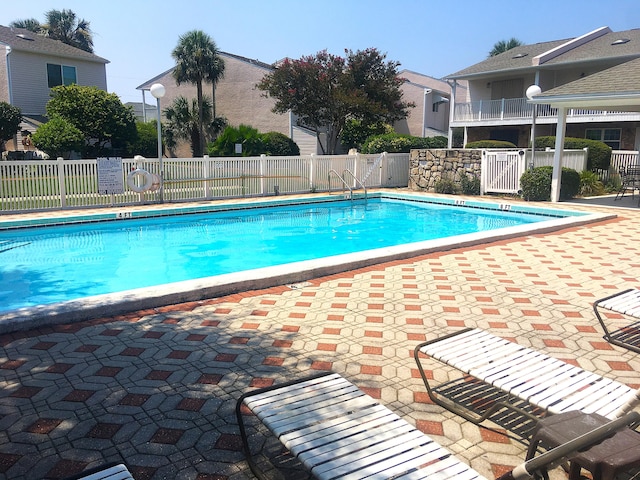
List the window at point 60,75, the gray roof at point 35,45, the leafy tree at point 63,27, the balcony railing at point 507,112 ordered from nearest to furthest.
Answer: the balcony railing at point 507,112 → the gray roof at point 35,45 → the window at point 60,75 → the leafy tree at point 63,27

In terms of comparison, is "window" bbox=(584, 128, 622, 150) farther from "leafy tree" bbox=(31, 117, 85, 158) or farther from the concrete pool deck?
"leafy tree" bbox=(31, 117, 85, 158)

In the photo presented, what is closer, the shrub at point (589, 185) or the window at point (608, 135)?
the shrub at point (589, 185)

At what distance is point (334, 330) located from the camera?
16.7ft

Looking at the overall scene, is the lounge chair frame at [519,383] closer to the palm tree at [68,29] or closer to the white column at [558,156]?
the white column at [558,156]

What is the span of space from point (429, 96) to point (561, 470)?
111ft

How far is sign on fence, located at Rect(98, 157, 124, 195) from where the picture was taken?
566 inches

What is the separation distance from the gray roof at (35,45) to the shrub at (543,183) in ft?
76.9

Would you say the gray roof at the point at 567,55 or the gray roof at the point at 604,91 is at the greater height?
the gray roof at the point at 567,55

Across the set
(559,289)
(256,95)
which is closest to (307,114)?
(256,95)

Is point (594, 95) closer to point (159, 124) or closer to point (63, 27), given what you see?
point (159, 124)

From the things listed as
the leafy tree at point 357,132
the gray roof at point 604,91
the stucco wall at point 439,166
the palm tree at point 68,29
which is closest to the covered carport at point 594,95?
the gray roof at point 604,91

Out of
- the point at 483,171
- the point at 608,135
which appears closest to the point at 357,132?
the point at 608,135

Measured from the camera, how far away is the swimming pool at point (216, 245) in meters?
6.65

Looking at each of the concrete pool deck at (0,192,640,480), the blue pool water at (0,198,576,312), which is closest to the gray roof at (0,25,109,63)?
the blue pool water at (0,198,576,312)
